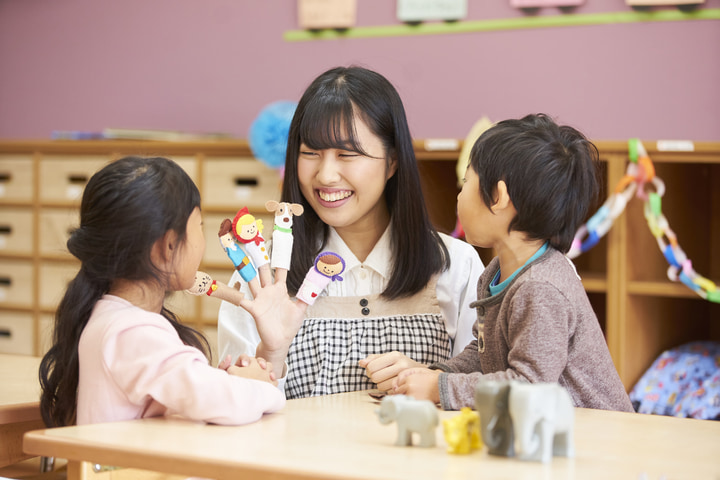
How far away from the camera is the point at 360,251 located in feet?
5.56

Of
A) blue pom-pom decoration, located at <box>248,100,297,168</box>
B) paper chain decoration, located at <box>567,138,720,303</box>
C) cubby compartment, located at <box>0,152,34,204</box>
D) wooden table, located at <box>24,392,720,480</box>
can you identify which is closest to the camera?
wooden table, located at <box>24,392,720,480</box>

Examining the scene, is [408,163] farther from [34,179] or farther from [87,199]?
[34,179]

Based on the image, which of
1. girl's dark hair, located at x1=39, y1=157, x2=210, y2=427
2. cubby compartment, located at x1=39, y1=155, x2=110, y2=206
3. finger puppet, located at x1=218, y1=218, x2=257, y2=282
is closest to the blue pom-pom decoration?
cubby compartment, located at x1=39, y1=155, x2=110, y2=206

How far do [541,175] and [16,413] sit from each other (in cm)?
90

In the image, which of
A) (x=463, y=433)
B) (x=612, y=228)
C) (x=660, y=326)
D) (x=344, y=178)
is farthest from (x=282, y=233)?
(x=660, y=326)

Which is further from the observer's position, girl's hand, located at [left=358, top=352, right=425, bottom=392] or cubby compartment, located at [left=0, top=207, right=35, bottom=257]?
cubby compartment, located at [left=0, top=207, right=35, bottom=257]

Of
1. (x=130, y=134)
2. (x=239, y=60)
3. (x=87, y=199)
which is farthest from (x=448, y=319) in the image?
(x=239, y=60)

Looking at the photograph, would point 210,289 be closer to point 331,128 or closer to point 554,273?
point 331,128

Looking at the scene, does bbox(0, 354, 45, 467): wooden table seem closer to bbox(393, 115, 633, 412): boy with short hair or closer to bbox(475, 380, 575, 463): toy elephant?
bbox(393, 115, 633, 412): boy with short hair

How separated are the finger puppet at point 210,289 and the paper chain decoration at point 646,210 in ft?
3.71

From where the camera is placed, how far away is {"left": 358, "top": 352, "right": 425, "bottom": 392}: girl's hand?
1.33m

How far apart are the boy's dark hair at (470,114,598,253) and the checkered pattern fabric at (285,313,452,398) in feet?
1.23

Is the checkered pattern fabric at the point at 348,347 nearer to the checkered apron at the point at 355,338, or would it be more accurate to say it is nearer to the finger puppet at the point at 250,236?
the checkered apron at the point at 355,338

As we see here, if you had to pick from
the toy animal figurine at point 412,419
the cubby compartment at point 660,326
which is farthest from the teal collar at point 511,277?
the cubby compartment at point 660,326
